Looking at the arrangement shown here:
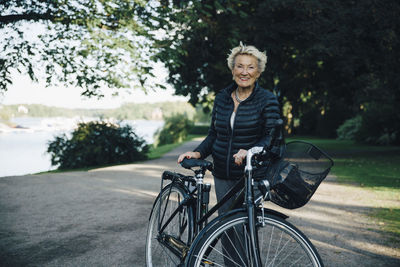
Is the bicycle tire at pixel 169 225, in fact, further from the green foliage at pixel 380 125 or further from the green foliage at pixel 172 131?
the green foliage at pixel 172 131

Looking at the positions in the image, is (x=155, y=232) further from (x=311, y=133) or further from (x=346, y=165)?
(x=311, y=133)

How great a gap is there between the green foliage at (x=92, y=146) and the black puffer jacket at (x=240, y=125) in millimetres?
12121

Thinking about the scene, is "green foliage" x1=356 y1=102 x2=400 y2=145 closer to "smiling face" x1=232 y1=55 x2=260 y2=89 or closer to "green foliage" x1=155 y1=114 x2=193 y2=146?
"green foliage" x1=155 y1=114 x2=193 y2=146

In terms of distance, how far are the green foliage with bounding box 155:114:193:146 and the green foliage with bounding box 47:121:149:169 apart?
15.3m

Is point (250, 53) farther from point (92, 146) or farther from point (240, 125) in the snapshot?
point (92, 146)

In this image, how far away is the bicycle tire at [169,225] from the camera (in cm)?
294

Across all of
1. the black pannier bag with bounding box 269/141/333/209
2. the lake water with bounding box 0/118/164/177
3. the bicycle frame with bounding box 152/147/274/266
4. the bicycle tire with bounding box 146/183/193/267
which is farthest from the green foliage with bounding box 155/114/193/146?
the black pannier bag with bounding box 269/141/333/209

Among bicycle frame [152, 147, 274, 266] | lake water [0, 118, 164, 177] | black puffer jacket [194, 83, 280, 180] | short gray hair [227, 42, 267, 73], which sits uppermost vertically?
short gray hair [227, 42, 267, 73]

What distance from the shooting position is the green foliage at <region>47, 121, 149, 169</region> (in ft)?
46.9

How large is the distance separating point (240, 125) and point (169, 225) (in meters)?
1.16

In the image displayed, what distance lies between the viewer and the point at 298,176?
2359mm

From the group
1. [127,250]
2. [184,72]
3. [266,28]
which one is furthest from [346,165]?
[127,250]

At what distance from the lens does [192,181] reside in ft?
9.77

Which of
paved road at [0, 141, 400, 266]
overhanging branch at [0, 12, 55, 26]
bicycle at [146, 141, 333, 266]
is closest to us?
bicycle at [146, 141, 333, 266]
